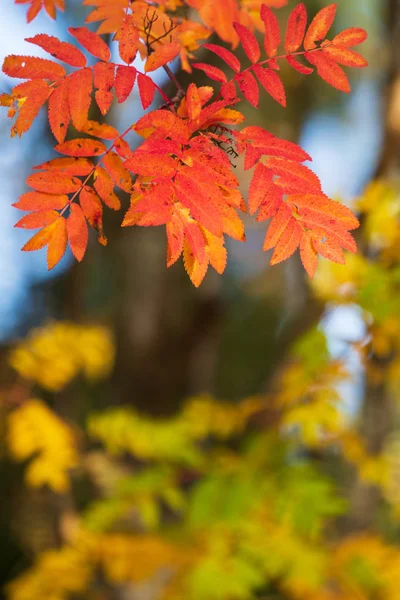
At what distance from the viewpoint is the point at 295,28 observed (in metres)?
0.85

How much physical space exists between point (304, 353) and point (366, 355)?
0.65 ft

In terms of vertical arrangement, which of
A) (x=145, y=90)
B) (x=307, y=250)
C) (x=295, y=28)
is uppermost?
(x=295, y=28)

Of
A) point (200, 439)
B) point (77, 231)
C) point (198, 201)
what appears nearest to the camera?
point (198, 201)

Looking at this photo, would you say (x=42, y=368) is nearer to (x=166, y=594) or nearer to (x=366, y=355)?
(x=166, y=594)

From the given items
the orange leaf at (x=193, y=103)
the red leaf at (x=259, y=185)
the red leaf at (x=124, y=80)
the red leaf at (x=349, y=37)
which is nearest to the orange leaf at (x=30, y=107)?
the red leaf at (x=124, y=80)

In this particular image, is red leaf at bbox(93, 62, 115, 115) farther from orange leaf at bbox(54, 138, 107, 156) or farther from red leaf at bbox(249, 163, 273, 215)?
red leaf at bbox(249, 163, 273, 215)

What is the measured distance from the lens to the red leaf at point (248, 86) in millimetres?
822

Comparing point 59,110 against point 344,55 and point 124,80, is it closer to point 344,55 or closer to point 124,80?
point 124,80

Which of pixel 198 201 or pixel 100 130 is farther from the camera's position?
pixel 100 130

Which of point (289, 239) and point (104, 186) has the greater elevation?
point (104, 186)

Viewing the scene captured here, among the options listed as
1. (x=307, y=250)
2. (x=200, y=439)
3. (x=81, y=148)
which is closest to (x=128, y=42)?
(x=81, y=148)

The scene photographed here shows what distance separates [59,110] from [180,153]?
21cm

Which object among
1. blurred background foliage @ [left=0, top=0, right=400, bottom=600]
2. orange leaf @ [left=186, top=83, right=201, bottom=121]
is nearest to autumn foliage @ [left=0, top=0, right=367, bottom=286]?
orange leaf @ [left=186, top=83, right=201, bottom=121]

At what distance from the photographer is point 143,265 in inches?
141
